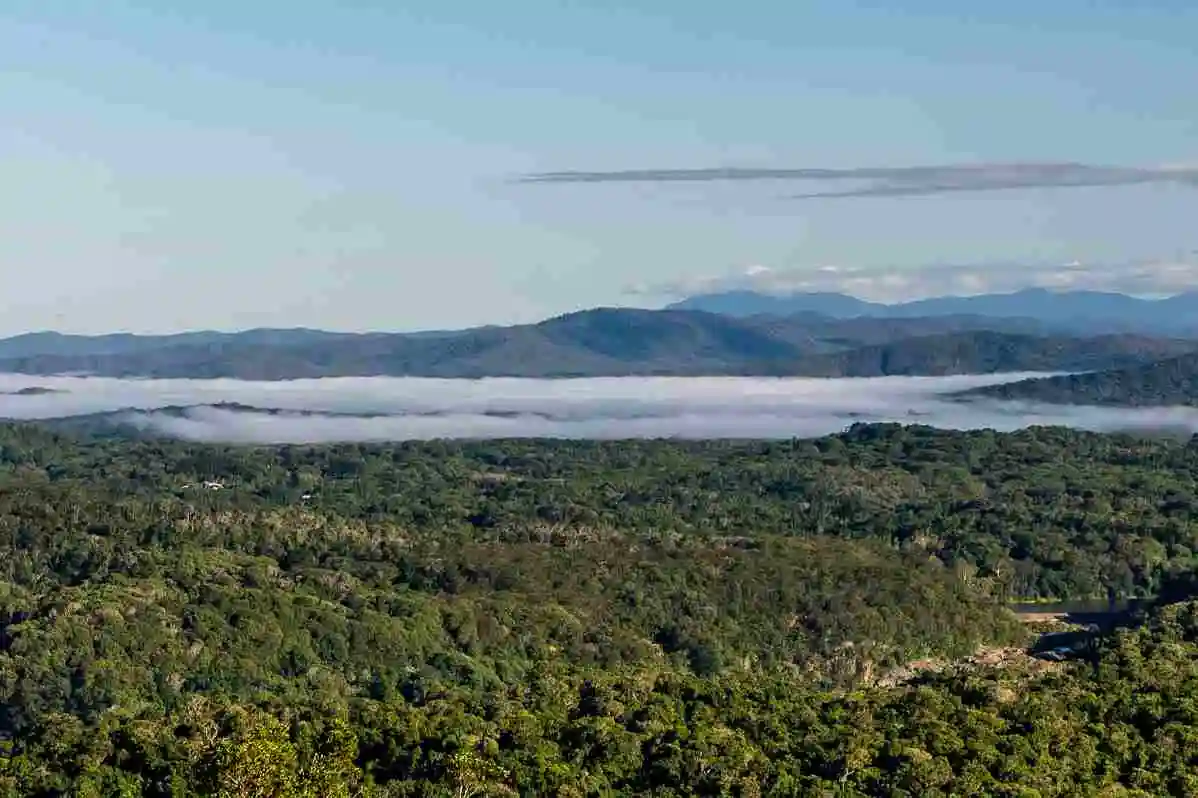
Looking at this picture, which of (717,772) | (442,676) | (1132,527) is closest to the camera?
(717,772)

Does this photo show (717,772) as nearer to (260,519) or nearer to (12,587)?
(12,587)

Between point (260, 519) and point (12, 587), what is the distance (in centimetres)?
3238

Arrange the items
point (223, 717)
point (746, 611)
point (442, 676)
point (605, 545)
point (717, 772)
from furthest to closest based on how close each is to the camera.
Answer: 1. point (605, 545)
2. point (746, 611)
3. point (442, 676)
4. point (223, 717)
5. point (717, 772)

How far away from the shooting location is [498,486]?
7151 inches

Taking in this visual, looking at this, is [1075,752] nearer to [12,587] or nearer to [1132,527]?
[12,587]

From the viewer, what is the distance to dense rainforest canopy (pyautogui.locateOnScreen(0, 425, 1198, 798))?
59.4m

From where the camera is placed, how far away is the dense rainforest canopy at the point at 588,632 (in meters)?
59.4

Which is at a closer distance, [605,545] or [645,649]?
[645,649]

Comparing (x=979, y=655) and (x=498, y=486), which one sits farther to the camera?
(x=498, y=486)

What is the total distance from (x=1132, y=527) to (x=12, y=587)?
279ft

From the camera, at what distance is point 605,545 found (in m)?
130

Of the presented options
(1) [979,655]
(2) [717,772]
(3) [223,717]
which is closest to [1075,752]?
(2) [717,772]

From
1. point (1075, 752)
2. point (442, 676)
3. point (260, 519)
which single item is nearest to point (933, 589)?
point (442, 676)

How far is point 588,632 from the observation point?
10375 cm
